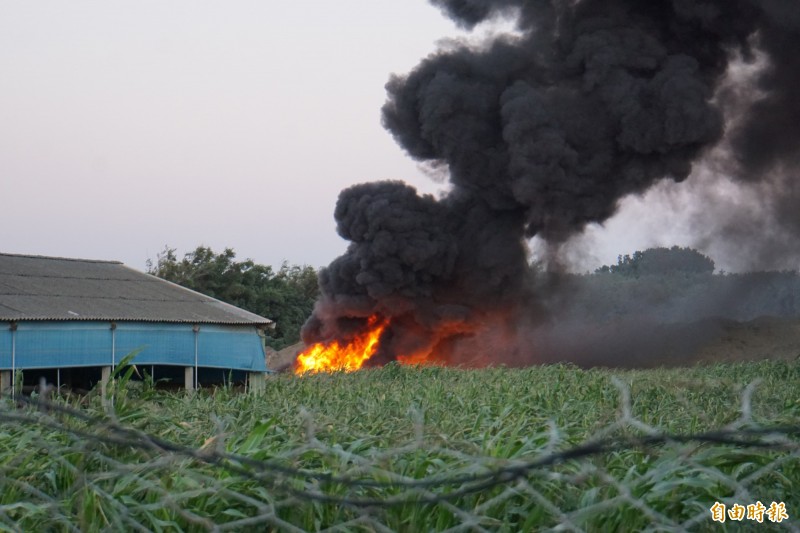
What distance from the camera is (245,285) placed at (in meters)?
37.3

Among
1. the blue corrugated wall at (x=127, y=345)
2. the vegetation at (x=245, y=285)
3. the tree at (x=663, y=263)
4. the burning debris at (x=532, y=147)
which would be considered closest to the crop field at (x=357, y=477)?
the blue corrugated wall at (x=127, y=345)

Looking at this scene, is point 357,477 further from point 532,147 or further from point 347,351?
point 347,351

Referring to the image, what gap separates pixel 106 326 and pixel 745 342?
19.4 m

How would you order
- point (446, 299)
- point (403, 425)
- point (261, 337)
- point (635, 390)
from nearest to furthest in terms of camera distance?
1. point (403, 425)
2. point (635, 390)
3. point (261, 337)
4. point (446, 299)

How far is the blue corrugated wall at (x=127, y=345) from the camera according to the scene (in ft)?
46.5

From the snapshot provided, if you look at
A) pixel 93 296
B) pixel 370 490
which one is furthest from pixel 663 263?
pixel 370 490

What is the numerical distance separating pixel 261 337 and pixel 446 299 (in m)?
11.1

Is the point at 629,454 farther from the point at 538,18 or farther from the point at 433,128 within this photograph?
the point at 538,18

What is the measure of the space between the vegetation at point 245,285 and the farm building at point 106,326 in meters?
16.3

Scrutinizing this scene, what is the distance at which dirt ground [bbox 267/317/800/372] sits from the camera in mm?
25859

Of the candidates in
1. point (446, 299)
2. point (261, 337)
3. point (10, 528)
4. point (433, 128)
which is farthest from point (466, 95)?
point (10, 528)

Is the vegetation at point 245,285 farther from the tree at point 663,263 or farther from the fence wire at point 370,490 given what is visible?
the fence wire at point 370,490

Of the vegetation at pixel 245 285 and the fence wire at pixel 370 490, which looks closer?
the fence wire at pixel 370 490

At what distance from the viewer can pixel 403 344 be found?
27828 millimetres
